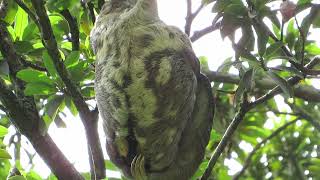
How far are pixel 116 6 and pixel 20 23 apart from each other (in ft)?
2.23

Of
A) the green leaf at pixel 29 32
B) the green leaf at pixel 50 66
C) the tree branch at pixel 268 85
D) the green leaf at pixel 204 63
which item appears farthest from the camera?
the green leaf at pixel 204 63

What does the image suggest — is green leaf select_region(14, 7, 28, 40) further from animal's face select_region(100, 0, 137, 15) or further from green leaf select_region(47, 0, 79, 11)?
animal's face select_region(100, 0, 137, 15)

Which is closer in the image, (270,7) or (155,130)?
(155,130)

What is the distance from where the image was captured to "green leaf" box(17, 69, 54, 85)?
10.4 ft

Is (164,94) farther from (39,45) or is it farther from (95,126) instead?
(39,45)

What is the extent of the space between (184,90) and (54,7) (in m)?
0.92

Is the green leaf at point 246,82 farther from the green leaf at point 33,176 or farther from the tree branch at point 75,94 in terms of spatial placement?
the green leaf at point 33,176

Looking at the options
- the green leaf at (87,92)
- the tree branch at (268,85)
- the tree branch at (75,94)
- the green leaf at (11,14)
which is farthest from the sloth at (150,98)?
the tree branch at (268,85)

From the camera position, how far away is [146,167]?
2973 millimetres

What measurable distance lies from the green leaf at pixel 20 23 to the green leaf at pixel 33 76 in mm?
483

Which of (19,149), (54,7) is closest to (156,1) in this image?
(54,7)

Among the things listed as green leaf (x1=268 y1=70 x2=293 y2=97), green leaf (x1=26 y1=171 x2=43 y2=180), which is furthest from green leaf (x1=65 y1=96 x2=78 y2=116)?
green leaf (x1=268 y1=70 x2=293 y2=97)

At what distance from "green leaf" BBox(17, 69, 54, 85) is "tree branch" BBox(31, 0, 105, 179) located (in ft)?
0.88

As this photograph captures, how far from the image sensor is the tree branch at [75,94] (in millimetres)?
2852
